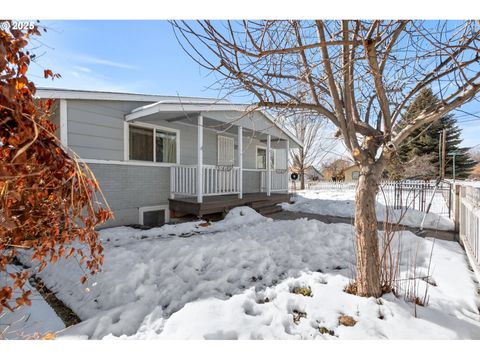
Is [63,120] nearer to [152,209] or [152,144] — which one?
[152,144]

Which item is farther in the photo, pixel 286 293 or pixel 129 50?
pixel 129 50

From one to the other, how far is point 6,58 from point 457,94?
3153mm

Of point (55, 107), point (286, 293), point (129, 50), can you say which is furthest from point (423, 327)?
point (55, 107)

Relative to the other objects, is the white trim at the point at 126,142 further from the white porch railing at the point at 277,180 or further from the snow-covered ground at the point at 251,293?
the white porch railing at the point at 277,180

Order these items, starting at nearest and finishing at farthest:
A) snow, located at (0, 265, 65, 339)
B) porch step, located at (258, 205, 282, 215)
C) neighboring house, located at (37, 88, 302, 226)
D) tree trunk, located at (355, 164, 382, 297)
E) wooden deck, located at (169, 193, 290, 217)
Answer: snow, located at (0, 265, 65, 339) < tree trunk, located at (355, 164, 382, 297) < neighboring house, located at (37, 88, 302, 226) < wooden deck, located at (169, 193, 290, 217) < porch step, located at (258, 205, 282, 215)

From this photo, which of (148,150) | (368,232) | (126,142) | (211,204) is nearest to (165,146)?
(148,150)

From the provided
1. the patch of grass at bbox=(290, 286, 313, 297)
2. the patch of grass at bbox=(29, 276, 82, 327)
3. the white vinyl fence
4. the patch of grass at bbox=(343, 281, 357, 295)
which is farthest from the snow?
the white vinyl fence

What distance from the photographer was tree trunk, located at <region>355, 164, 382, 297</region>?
2213 millimetres

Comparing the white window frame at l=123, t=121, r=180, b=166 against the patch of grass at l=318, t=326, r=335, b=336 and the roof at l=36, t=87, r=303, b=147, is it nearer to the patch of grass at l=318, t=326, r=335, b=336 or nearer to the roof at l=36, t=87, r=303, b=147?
the roof at l=36, t=87, r=303, b=147

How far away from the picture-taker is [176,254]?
11.6 feet

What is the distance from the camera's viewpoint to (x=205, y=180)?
643 centimetres

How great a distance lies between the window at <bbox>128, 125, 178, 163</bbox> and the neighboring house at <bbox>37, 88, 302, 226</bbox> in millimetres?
26

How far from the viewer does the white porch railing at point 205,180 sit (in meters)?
6.35
